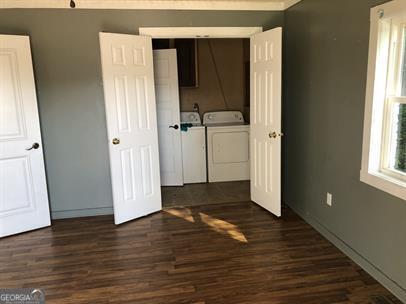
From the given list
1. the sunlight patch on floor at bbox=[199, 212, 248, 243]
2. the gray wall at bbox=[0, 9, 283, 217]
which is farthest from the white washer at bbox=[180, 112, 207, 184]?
the gray wall at bbox=[0, 9, 283, 217]

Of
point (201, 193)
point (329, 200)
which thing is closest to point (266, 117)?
point (329, 200)

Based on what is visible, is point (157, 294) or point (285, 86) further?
point (285, 86)

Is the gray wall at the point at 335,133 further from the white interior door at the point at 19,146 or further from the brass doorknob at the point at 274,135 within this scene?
the white interior door at the point at 19,146

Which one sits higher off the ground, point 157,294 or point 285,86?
point 285,86

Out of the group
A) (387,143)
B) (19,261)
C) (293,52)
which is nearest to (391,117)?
(387,143)

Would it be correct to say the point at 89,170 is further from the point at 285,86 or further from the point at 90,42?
the point at 285,86

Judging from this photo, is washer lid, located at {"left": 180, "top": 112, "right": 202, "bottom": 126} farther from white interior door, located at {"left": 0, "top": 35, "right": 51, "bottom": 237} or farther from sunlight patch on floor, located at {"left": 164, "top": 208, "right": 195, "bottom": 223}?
white interior door, located at {"left": 0, "top": 35, "right": 51, "bottom": 237}

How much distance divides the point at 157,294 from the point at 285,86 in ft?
8.75

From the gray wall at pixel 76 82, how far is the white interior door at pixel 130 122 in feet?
1.13

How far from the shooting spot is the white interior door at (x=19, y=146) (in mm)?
3256

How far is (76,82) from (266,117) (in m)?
2.08

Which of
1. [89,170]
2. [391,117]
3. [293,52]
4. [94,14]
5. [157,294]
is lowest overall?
[157,294]

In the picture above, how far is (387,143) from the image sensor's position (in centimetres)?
241

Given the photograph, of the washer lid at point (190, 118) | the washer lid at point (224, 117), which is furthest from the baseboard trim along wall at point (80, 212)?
the washer lid at point (224, 117)
